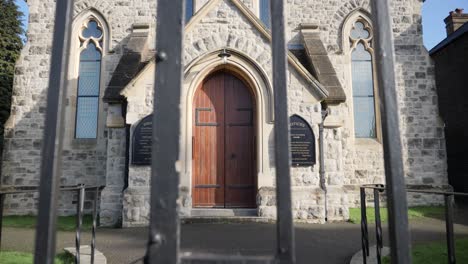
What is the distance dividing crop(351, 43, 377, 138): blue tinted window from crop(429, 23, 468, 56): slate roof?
4.69 metres

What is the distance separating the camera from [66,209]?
9.04 meters

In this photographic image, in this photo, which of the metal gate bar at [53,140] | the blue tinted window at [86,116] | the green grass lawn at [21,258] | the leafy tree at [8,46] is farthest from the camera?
the leafy tree at [8,46]

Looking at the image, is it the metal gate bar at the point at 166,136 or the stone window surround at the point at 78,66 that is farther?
the stone window surround at the point at 78,66

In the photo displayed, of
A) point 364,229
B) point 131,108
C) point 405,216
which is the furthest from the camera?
point 131,108

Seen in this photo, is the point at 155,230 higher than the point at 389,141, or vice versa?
the point at 389,141

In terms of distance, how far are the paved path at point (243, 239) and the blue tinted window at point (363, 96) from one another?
3.79 metres

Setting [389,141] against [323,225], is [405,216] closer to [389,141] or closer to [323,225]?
[389,141]

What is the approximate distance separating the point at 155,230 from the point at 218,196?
20.8ft

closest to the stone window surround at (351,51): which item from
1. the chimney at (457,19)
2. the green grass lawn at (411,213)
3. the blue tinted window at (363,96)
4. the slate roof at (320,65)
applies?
the blue tinted window at (363,96)

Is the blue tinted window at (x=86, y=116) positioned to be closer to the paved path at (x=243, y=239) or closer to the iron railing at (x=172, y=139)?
the paved path at (x=243, y=239)

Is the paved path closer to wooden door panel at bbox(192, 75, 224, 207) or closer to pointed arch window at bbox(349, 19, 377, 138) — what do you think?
wooden door panel at bbox(192, 75, 224, 207)

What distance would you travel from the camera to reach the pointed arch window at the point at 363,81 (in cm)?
993

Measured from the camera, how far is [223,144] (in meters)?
7.52

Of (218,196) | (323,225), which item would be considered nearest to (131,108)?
(218,196)
